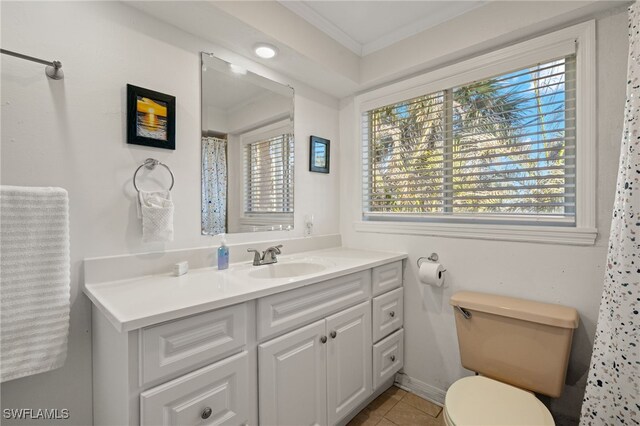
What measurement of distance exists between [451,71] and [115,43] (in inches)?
72.1

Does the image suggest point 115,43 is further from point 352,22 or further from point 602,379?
point 602,379

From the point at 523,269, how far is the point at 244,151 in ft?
5.70

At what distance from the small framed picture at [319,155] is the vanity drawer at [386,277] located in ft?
2.91

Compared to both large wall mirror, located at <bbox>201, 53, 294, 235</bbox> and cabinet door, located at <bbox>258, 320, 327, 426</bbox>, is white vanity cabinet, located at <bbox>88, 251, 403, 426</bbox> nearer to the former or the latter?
cabinet door, located at <bbox>258, 320, 327, 426</bbox>

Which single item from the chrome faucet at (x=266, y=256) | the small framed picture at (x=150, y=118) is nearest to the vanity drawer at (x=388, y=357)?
the chrome faucet at (x=266, y=256)

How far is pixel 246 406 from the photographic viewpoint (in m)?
1.13

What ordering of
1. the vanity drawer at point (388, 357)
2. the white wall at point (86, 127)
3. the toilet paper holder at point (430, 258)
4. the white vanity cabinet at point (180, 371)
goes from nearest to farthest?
1. the white vanity cabinet at point (180, 371)
2. the white wall at point (86, 127)
3. the vanity drawer at point (388, 357)
4. the toilet paper holder at point (430, 258)

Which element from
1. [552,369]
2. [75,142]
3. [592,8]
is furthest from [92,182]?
[592,8]

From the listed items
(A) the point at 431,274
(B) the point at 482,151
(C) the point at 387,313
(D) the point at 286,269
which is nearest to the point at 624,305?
(A) the point at 431,274

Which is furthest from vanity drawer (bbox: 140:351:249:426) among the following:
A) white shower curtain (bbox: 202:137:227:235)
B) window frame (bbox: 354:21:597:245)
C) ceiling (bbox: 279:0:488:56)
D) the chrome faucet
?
ceiling (bbox: 279:0:488:56)

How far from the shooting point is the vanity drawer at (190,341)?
0.90m

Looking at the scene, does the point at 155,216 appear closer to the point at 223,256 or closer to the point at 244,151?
the point at 223,256

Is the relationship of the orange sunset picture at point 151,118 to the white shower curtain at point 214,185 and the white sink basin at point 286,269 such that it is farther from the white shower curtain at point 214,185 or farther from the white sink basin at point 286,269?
the white sink basin at point 286,269

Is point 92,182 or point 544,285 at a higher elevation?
point 92,182
